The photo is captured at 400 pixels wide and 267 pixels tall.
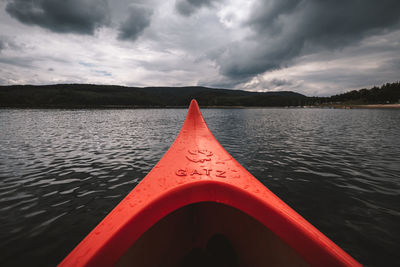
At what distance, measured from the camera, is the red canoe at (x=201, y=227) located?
138 centimetres

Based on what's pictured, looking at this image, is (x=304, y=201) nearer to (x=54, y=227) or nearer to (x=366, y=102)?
(x=54, y=227)

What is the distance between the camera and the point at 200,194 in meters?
2.03

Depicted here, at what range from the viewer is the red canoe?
1.38 metres

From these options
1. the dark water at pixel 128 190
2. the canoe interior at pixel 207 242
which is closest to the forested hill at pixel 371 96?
the dark water at pixel 128 190

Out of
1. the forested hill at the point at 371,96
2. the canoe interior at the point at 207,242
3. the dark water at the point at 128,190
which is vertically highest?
the forested hill at the point at 371,96

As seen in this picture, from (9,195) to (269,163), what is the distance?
35.5 ft

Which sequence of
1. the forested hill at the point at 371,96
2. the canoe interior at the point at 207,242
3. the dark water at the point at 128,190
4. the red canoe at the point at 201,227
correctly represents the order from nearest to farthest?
1. the red canoe at the point at 201,227
2. the canoe interior at the point at 207,242
3. the dark water at the point at 128,190
4. the forested hill at the point at 371,96

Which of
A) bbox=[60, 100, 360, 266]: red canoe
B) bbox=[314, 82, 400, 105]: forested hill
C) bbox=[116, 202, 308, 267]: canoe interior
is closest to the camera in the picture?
bbox=[60, 100, 360, 266]: red canoe

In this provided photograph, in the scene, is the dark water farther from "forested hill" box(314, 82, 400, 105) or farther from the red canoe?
"forested hill" box(314, 82, 400, 105)

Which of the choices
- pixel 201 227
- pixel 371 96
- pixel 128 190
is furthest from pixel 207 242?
pixel 371 96

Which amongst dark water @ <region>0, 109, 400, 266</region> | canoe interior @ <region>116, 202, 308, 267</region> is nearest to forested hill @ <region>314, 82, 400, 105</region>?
dark water @ <region>0, 109, 400, 266</region>

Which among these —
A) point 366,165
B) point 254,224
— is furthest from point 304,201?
point 366,165

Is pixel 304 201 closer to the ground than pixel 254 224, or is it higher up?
closer to the ground

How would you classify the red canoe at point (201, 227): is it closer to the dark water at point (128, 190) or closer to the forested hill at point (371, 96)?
the dark water at point (128, 190)
